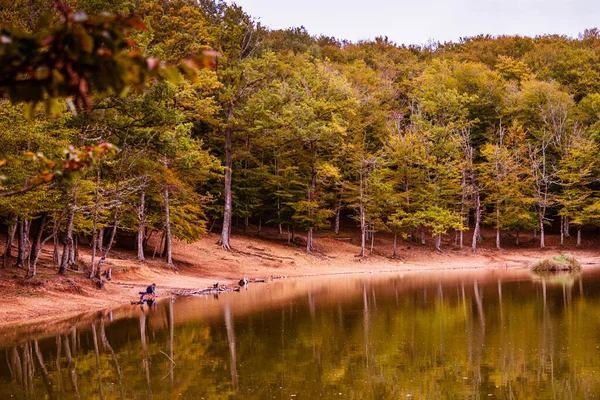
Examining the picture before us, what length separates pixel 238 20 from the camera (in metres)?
38.9

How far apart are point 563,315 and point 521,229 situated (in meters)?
36.9

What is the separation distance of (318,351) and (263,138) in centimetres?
2908

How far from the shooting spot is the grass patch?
3584 centimetres

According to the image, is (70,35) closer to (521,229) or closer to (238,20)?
(238,20)

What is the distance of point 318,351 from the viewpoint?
13430 millimetres

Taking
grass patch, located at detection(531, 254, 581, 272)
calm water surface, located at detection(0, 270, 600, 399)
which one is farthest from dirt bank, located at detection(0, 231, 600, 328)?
grass patch, located at detection(531, 254, 581, 272)

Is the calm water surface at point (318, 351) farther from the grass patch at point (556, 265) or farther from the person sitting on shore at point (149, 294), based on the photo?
the grass patch at point (556, 265)

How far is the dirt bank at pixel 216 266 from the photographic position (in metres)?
18.6

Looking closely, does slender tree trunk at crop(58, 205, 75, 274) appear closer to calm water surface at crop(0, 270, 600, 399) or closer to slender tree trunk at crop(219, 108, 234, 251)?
calm water surface at crop(0, 270, 600, 399)

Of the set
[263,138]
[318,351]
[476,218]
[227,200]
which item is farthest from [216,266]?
[476,218]

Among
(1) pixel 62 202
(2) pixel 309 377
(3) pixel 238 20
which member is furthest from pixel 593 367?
(3) pixel 238 20

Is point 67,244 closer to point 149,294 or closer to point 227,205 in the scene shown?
point 149,294

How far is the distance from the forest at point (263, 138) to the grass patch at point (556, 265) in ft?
27.1

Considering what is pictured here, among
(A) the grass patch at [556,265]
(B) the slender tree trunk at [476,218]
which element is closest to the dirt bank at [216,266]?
(B) the slender tree trunk at [476,218]
